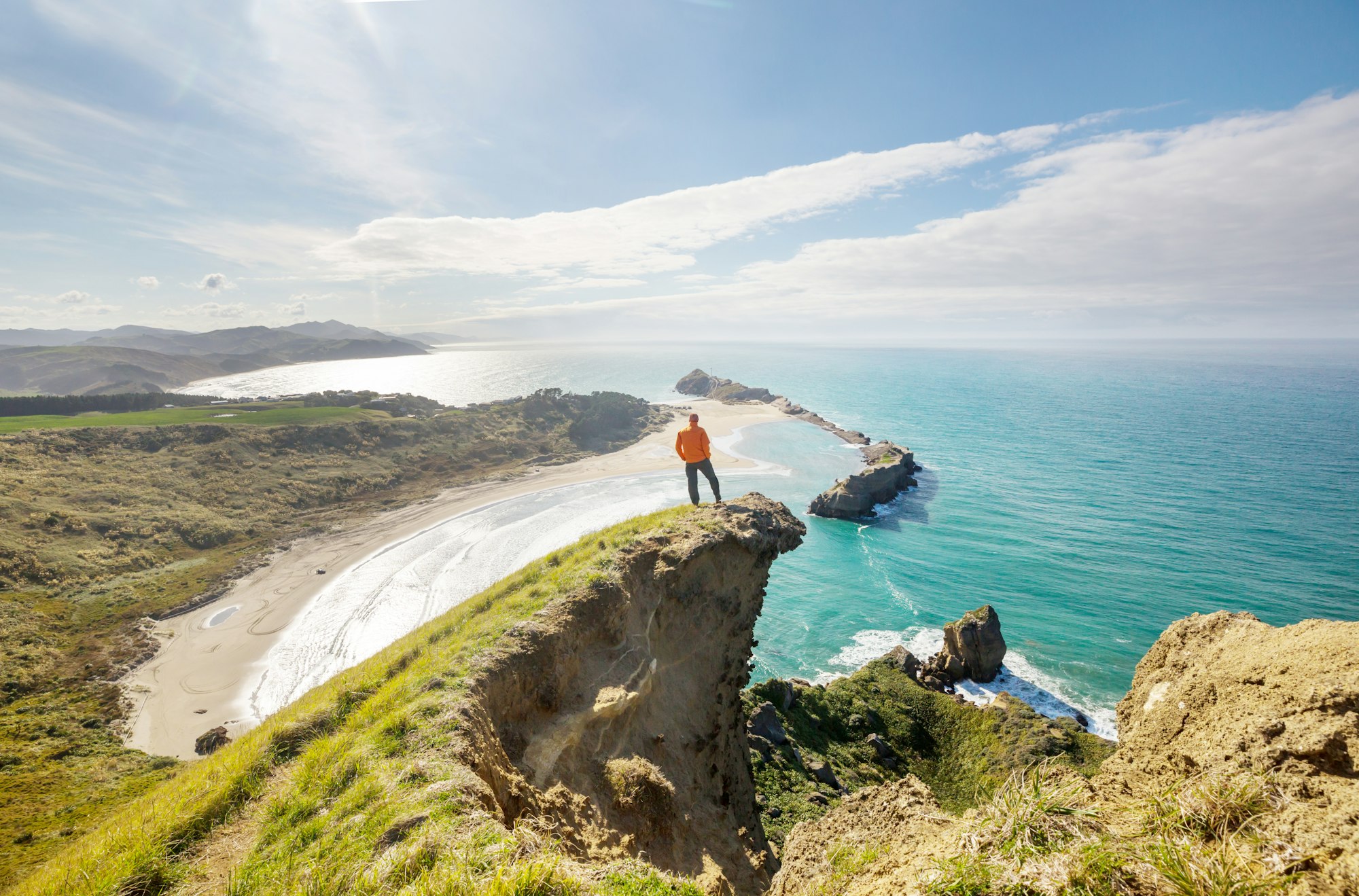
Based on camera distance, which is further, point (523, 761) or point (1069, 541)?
point (1069, 541)

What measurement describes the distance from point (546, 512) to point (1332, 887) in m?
51.5

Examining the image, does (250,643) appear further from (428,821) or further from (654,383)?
(654,383)

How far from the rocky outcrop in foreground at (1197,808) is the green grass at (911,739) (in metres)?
15.4

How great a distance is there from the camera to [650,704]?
1130 cm

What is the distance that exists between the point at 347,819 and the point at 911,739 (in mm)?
24966

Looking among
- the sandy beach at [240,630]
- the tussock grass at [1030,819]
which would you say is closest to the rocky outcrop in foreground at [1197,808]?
the tussock grass at [1030,819]

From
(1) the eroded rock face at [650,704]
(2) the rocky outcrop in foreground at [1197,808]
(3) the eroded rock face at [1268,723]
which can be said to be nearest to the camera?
(2) the rocky outcrop in foreground at [1197,808]

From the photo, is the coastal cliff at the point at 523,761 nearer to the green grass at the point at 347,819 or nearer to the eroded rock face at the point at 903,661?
the green grass at the point at 347,819

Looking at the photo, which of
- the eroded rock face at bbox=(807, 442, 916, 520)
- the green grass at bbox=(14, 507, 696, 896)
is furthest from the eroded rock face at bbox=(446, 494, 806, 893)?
the eroded rock face at bbox=(807, 442, 916, 520)

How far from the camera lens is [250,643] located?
1115 inches

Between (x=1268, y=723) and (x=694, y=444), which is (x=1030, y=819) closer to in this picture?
(x=1268, y=723)

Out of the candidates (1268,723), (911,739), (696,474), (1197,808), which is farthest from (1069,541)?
(1197,808)

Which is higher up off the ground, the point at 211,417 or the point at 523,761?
the point at 211,417

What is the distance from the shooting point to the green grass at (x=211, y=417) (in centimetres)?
5253
